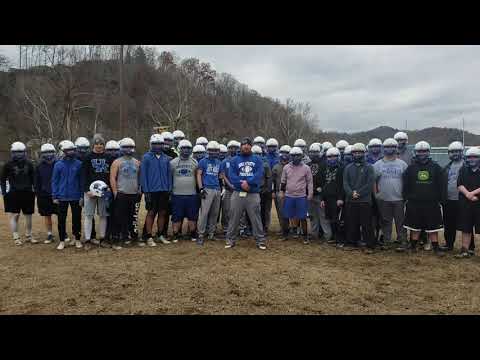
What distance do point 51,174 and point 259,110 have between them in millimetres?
62515

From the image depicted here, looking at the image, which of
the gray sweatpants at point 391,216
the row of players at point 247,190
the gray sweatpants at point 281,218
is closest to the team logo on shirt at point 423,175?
the row of players at point 247,190

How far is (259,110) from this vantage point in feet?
225

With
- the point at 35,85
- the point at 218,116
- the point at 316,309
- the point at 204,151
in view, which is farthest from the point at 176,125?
the point at 316,309

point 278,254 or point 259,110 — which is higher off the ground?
point 259,110

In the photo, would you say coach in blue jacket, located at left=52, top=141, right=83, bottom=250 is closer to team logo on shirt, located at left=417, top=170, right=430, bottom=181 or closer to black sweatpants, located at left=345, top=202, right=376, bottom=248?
black sweatpants, located at left=345, top=202, right=376, bottom=248

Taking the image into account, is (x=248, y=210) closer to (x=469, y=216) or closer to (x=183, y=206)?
(x=183, y=206)

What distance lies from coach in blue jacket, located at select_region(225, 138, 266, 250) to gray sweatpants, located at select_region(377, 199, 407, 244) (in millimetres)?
2568

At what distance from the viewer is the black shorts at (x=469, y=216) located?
663 centimetres

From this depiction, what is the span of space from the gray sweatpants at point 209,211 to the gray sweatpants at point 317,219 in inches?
85.1

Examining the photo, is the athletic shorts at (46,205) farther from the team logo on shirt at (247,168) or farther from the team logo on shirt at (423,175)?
Result: the team logo on shirt at (423,175)

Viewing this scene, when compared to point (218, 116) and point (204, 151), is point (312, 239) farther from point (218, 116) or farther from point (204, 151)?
point (218, 116)

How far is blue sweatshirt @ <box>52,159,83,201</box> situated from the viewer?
7.20 m

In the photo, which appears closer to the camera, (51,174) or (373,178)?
(373,178)

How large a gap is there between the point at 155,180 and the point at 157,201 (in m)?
0.45
